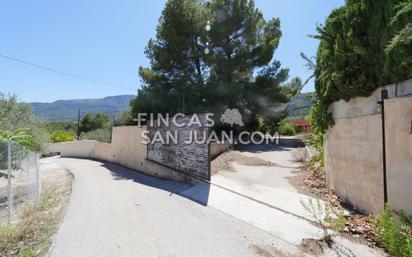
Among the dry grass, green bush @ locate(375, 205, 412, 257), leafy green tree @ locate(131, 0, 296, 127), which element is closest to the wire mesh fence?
the dry grass

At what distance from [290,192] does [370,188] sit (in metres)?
2.66

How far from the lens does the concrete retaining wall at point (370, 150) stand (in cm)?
489

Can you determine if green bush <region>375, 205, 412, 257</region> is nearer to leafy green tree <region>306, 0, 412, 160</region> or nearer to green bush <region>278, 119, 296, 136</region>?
leafy green tree <region>306, 0, 412, 160</region>

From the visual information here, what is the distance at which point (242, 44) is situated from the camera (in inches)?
837

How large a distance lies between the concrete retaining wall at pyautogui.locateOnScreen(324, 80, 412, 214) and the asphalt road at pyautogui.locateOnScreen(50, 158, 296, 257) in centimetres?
204

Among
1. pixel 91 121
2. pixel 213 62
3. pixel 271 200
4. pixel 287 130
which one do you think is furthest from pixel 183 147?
pixel 91 121

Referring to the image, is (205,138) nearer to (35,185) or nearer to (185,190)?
(185,190)

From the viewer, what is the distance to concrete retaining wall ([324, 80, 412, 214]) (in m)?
4.89

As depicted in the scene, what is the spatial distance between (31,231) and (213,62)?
53.4 feet

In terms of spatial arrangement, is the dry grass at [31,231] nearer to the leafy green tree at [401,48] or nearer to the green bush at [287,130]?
the leafy green tree at [401,48]

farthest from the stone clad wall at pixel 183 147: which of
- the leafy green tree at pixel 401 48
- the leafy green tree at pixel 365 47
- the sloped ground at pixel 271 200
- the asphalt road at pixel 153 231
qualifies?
the leafy green tree at pixel 401 48

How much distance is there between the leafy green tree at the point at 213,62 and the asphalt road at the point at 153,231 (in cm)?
1151

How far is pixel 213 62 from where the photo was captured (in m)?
20.3

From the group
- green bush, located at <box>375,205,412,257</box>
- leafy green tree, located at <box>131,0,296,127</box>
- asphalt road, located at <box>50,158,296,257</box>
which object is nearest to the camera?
green bush, located at <box>375,205,412,257</box>
